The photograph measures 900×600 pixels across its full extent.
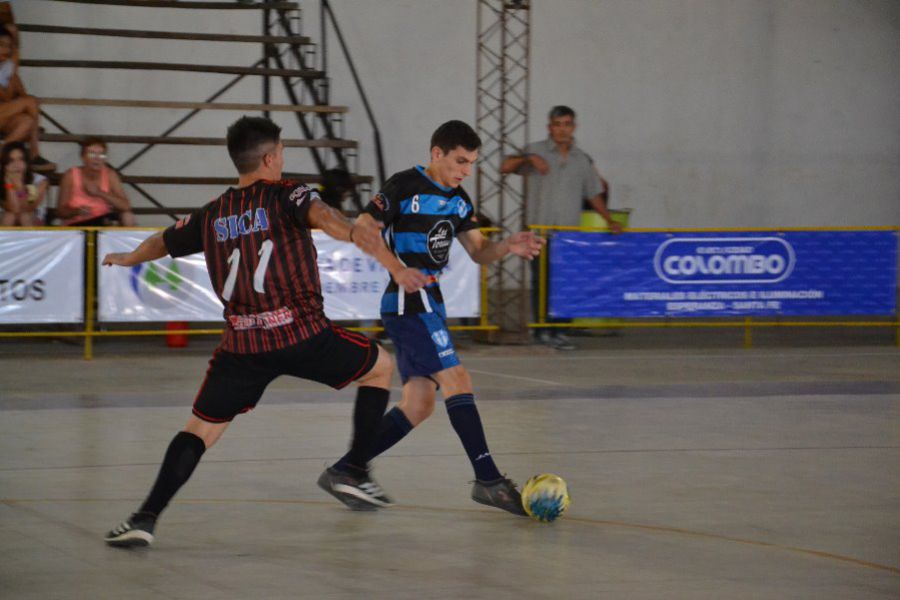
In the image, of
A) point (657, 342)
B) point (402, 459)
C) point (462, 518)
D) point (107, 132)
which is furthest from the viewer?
point (107, 132)

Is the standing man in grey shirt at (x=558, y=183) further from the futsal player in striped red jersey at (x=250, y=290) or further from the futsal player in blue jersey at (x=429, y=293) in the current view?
the futsal player in striped red jersey at (x=250, y=290)

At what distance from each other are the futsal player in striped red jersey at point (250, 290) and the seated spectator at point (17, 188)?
7.45 m

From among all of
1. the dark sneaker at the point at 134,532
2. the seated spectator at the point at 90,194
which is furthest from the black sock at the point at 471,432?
the seated spectator at the point at 90,194

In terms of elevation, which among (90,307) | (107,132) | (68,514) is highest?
(107,132)

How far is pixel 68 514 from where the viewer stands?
19.1ft

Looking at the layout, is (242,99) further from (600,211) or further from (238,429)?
(238,429)

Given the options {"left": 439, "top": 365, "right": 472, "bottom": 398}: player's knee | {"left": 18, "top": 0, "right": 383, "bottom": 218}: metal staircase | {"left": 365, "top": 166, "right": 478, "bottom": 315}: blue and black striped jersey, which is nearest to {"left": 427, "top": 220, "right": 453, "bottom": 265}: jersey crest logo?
{"left": 365, "top": 166, "right": 478, "bottom": 315}: blue and black striped jersey

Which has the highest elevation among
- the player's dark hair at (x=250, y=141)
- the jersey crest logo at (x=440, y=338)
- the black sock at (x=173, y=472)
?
the player's dark hair at (x=250, y=141)

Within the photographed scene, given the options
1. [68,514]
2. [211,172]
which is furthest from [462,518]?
[211,172]

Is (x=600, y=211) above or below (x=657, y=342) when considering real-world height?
above

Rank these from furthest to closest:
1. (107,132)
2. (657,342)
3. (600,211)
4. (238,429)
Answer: (107,132)
(657,342)
(600,211)
(238,429)

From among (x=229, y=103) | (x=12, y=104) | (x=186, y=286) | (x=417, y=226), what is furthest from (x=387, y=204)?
(x=229, y=103)

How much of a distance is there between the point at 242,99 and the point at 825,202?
30.4ft

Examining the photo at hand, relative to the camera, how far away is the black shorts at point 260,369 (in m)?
5.36
